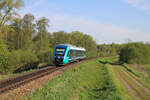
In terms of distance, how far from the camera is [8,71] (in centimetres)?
2336

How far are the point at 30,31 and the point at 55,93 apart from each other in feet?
118

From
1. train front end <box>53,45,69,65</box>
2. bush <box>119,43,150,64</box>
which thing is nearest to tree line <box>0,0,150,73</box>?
bush <box>119,43,150,64</box>

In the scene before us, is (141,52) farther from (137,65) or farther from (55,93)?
(55,93)

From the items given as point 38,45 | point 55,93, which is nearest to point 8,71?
point 55,93

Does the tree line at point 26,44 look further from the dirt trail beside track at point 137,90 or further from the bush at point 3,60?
the dirt trail beside track at point 137,90

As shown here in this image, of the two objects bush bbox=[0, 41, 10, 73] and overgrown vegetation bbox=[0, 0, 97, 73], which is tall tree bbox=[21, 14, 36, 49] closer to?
overgrown vegetation bbox=[0, 0, 97, 73]

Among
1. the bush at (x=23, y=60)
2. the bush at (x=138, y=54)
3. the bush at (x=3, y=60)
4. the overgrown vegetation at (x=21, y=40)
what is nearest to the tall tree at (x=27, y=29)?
the overgrown vegetation at (x=21, y=40)

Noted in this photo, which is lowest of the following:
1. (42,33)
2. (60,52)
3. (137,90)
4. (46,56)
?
(137,90)

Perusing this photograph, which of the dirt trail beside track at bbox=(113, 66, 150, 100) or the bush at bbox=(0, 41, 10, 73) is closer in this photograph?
the dirt trail beside track at bbox=(113, 66, 150, 100)

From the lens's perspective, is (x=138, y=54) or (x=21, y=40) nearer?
(x=21, y=40)

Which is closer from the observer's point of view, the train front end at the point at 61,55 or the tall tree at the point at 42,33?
the train front end at the point at 61,55

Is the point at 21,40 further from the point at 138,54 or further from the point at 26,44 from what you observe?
the point at 138,54

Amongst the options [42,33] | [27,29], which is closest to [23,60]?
[27,29]

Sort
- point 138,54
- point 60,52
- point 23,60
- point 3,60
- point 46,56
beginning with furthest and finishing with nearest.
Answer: point 138,54 < point 46,56 < point 23,60 < point 60,52 < point 3,60
